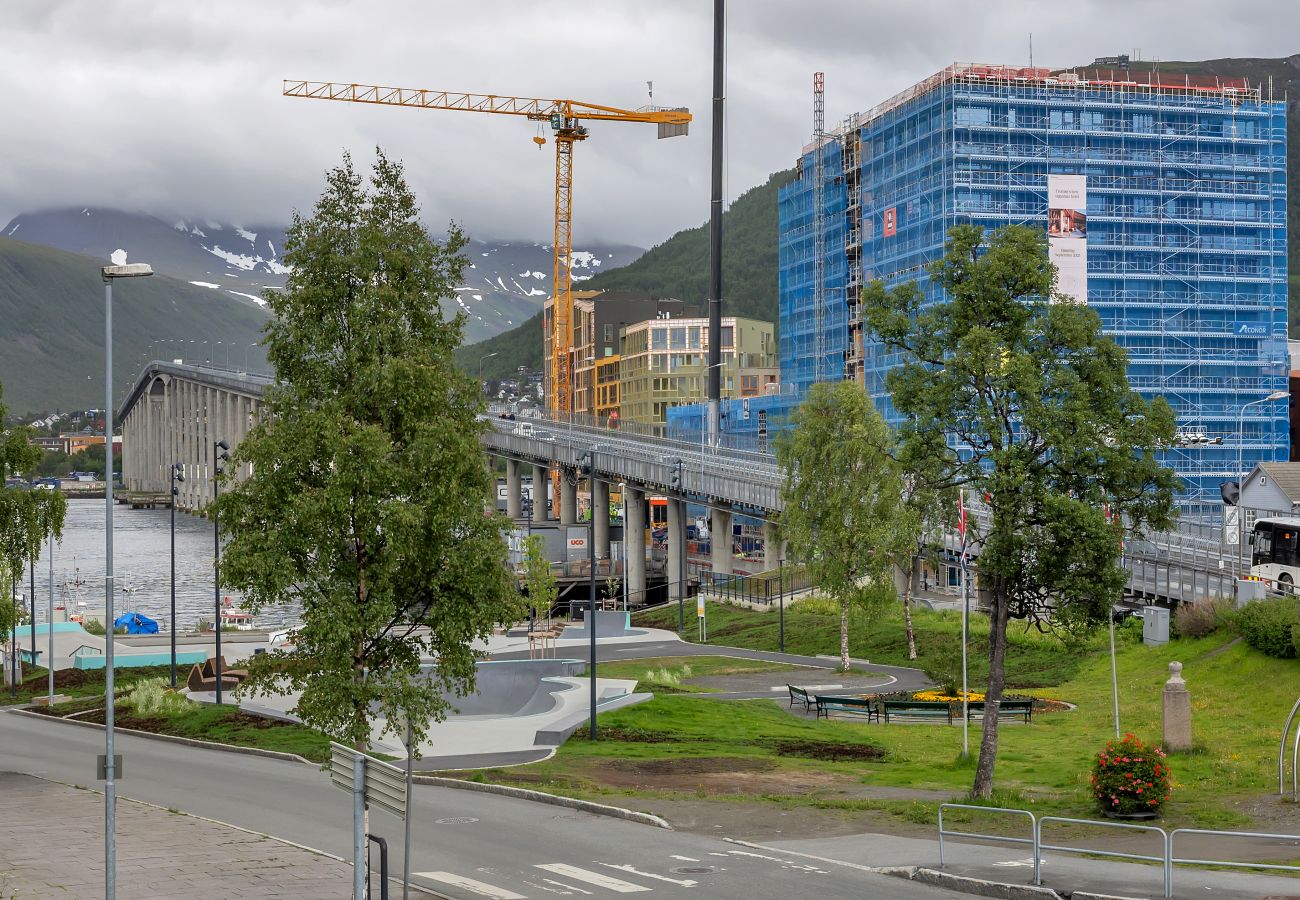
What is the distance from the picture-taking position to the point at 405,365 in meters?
24.5

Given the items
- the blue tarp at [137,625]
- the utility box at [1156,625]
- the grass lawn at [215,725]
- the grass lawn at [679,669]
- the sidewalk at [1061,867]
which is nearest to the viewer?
the sidewalk at [1061,867]

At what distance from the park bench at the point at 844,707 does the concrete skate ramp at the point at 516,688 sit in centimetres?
829

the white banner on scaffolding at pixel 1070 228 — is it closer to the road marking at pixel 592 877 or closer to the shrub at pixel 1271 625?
the shrub at pixel 1271 625

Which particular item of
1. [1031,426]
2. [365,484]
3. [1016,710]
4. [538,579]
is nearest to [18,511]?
[365,484]

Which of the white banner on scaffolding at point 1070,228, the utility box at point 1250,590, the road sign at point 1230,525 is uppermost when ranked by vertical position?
the white banner on scaffolding at point 1070,228

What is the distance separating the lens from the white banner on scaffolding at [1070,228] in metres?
104

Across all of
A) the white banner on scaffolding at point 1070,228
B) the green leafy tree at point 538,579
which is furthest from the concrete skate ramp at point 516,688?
the white banner on scaffolding at point 1070,228

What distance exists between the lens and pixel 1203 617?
45.7m

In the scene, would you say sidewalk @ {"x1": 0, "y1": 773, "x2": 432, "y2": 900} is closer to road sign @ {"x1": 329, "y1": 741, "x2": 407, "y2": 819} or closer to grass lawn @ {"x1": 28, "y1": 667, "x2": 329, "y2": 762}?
road sign @ {"x1": 329, "y1": 741, "x2": 407, "y2": 819}

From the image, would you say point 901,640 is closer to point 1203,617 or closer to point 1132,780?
point 1203,617

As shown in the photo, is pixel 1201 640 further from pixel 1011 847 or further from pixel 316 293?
pixel 316 293

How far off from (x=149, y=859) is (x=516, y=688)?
2663cm

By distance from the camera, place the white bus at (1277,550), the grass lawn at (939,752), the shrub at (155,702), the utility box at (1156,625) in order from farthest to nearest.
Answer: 1. the white bus at (1277,550)
2. the utility box at (1156,625)
3. the shrub at (155,702)
4. the grass lawn at (939,752)

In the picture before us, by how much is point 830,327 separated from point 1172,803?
10618cm
